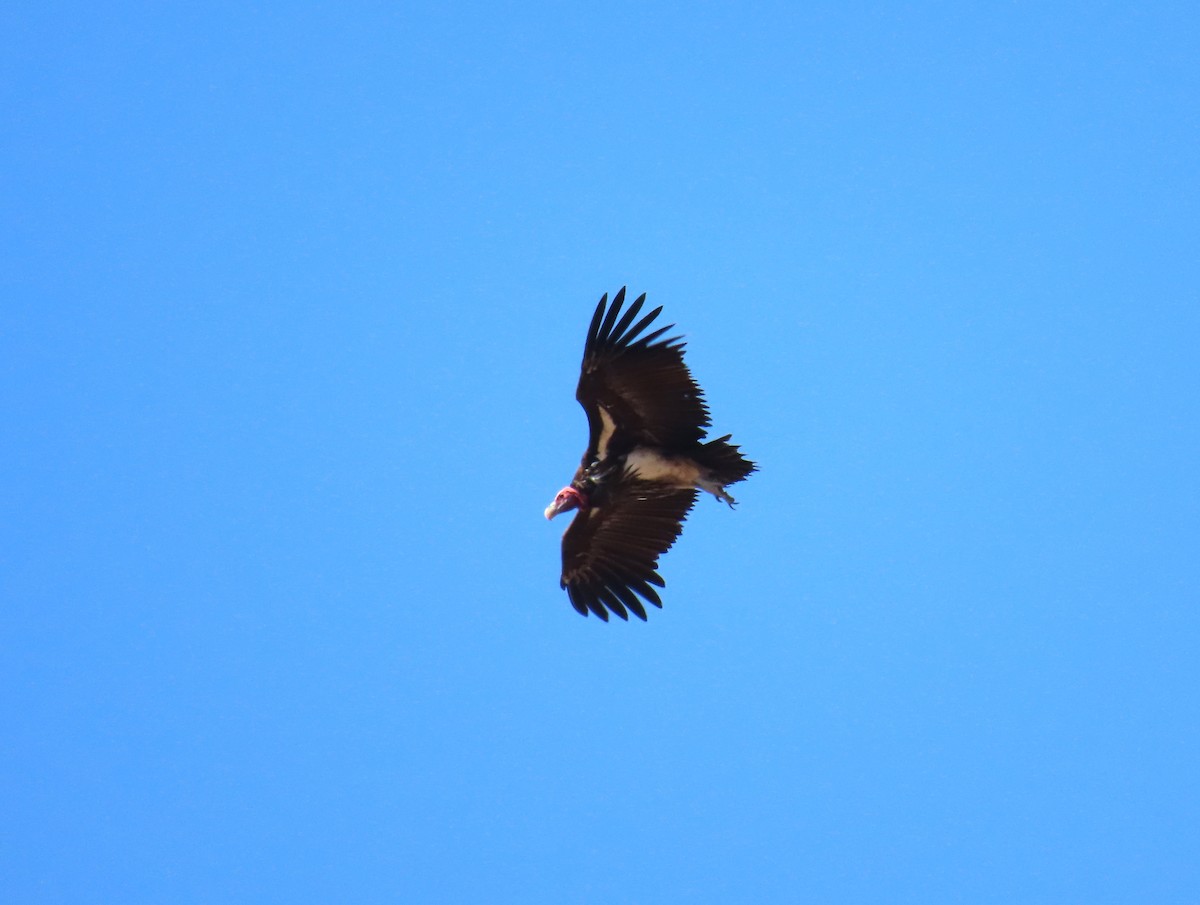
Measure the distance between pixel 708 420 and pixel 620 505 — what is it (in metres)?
1.59

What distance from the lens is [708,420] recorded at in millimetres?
14047

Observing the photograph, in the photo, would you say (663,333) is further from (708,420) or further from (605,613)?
(605,613)

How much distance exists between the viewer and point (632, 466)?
14.4m

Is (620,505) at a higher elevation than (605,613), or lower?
higher

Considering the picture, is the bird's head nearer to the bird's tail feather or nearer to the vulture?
the vulture

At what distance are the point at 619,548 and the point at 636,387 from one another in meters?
2.15

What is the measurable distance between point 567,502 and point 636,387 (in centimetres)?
174

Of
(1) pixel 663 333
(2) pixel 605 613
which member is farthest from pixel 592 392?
(2) pixel 605 613

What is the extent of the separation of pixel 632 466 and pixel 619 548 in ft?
A: 3.83

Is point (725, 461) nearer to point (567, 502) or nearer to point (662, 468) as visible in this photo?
point (662, 468)

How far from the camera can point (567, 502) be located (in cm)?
1484

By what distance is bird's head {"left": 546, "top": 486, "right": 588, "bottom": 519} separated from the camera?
14.8m

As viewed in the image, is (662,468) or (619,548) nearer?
(662,468)

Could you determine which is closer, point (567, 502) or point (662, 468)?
point (662, 468)
